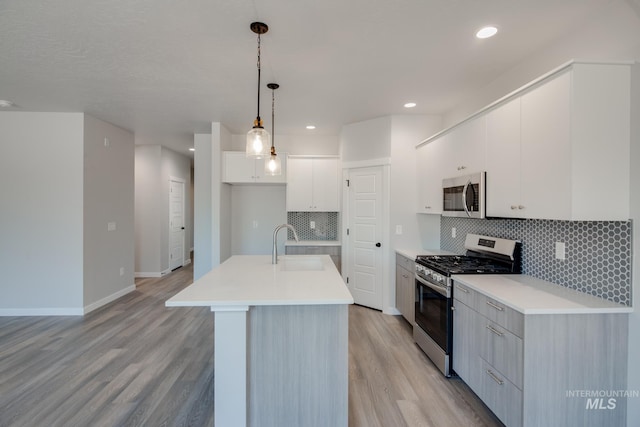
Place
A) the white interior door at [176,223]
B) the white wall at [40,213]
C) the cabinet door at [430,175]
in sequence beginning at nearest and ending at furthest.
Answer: the cabinet door at [430,175] < the white wall at [40,213] < the white interior door at [176,223]

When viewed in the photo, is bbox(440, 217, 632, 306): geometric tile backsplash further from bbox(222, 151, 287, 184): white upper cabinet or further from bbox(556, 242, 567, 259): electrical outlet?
bbox(222, 151, 287, 184): white upper cabinet

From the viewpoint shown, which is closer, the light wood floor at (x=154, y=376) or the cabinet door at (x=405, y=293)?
the light wood floor at (x=154, y=376)

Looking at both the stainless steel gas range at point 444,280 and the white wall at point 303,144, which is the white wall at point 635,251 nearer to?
the stainless steel gas range at point 444,280

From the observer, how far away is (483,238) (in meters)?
2.91

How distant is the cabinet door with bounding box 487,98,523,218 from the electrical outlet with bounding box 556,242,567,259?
37cm

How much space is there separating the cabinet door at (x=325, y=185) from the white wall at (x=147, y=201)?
3.37m

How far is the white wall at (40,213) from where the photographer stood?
3953 millimetres

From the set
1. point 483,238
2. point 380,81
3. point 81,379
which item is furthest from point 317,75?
point 81,379

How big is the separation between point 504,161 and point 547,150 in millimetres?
394

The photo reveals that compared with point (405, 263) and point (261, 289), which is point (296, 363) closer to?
point (261, 289)

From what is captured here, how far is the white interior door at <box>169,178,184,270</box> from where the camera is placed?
6.61 metres

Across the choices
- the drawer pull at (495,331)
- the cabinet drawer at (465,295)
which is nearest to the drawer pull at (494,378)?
the drawer pull at (495,331)

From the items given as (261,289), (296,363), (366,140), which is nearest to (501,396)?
(296,363)

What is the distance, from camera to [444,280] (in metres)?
2.50
